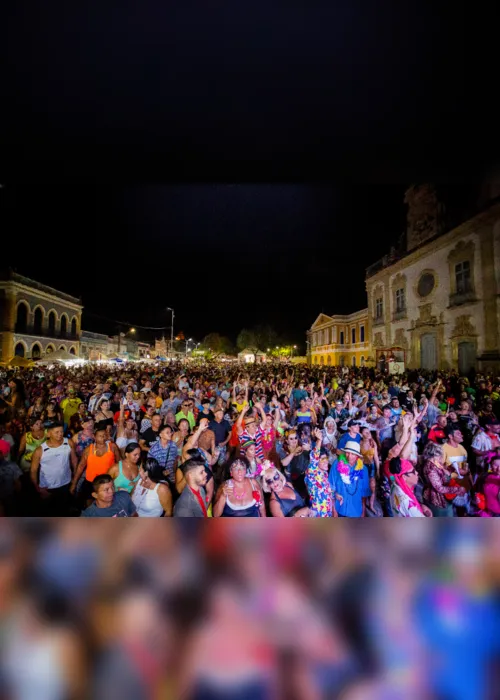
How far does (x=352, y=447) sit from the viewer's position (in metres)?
3.14

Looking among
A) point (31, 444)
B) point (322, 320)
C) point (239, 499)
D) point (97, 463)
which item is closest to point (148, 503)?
point (239, 499)

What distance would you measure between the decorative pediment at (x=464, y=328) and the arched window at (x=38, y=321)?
4943 millimetres

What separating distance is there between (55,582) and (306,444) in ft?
7.83

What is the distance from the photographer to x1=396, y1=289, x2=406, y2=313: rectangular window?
3.88 m

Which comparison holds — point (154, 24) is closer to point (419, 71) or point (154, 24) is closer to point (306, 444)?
point (419, 71)

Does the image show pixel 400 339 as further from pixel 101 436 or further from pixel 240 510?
pixel 101 436

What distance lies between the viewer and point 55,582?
4.89ft

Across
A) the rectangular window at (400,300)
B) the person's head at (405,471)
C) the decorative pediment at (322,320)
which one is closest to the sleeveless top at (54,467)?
the person's head at (405,471)

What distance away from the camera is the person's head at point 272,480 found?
2.53 meters

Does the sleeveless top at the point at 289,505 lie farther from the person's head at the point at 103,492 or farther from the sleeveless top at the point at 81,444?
the sleeveless top at the point at 81,444


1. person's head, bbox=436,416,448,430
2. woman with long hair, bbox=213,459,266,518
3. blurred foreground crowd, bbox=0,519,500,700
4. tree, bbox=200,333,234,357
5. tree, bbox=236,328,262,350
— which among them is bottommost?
blurred foreground crowd, bbox=0,519,500,700

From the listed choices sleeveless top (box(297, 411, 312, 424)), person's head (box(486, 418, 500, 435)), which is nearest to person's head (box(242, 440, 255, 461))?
sleeveless top (box(297, 411, 312, 424))

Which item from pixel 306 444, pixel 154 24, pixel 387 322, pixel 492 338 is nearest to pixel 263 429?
pixel 306 444

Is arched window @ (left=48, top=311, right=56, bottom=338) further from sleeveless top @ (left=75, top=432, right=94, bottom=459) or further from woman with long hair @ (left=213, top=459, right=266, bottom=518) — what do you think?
woman with long hair @ (left=213, top=459, right=266, bottom=518)
